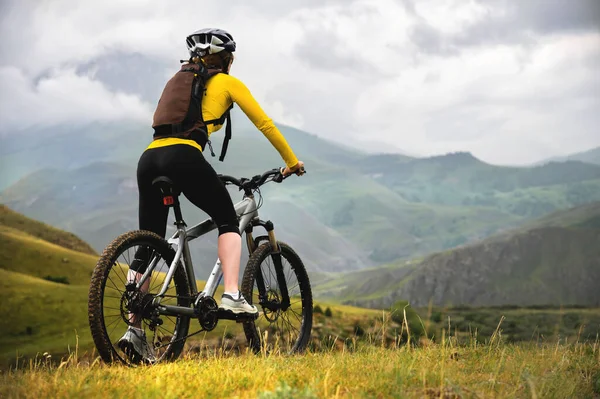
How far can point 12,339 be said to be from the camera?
176ft

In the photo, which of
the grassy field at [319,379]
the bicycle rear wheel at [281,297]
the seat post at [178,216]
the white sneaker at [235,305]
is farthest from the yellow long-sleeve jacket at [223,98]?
the grassy field at [319,379]

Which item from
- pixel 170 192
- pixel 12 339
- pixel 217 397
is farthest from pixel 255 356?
pixel 12 339

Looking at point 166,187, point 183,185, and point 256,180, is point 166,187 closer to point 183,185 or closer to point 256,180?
point 183,185

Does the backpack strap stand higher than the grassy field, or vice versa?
the backpack strap

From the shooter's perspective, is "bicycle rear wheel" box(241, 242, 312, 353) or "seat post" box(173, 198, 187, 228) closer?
"seat post" box(173, 198, 187, 228)

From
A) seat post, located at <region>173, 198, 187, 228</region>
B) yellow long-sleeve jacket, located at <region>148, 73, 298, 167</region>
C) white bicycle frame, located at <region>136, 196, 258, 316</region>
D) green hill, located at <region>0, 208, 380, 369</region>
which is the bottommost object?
green hill, located at <region>0, 208, 380, 369</region>

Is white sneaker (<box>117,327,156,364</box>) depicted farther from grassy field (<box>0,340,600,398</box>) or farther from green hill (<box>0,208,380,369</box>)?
green hill (<box>0,208,380,369</box>)

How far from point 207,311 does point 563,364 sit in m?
4.30

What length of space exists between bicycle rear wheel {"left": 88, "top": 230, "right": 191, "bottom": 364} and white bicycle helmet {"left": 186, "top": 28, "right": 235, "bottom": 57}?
7.51 feet

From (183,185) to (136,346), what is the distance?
6.23 feet

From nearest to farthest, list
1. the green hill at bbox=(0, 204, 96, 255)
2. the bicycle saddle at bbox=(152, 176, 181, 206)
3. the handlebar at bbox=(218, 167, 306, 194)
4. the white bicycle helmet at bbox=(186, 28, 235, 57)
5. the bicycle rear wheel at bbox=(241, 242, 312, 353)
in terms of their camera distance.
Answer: the bicycle saddle at bbox=(152, 176, 181, 206)
the white bicycle helmet at bbox=(186, 28, 235, 57)
the handlebar at bbox=(218, 167, 306, 194)
the bicycle rear wheel at bbox=(241, 242, 312, 353)
the green hill at bbox=(0, 204, 96, 255)

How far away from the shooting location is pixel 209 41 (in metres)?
8.13

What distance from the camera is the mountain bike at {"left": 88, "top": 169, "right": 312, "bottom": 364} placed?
733 centimetres

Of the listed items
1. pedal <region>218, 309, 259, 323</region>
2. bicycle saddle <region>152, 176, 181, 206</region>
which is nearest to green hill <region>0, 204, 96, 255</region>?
pedal <region>218, 309, 259, 323</region>
